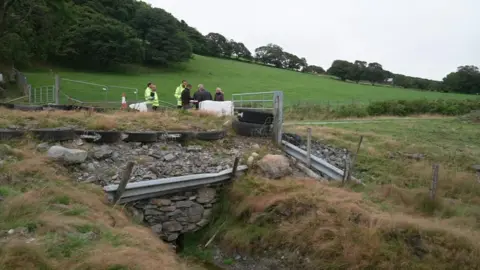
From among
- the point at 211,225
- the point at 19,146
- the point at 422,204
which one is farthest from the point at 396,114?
the point at 19,146

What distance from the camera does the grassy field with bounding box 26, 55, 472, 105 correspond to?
38.5 m

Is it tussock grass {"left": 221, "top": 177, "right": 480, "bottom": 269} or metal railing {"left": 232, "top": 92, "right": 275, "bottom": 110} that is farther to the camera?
metal railing {"left": 232, "top": 92, "right": 275, "bottom": 110}

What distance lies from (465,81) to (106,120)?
80306 mm

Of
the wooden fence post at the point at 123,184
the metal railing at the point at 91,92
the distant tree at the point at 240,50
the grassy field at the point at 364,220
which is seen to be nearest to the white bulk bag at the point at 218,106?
the grassy field at the point at 364,220

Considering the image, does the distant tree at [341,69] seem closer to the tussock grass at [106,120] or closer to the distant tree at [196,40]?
the distant tree at [196,40]

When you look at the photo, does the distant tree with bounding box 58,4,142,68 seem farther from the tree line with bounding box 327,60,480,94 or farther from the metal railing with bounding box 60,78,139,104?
the tree line with bounding box 327,60,480,94

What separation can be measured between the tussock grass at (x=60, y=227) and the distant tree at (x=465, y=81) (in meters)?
80.3

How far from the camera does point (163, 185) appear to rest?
8.32 meters

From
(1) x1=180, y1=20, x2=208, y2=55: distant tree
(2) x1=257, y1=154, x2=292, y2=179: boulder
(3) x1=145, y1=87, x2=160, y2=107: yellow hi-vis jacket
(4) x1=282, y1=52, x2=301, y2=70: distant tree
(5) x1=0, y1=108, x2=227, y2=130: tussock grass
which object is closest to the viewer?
(5) x1=0, y1=108, x2=227, y2=130: tussock grass

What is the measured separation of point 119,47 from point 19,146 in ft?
155

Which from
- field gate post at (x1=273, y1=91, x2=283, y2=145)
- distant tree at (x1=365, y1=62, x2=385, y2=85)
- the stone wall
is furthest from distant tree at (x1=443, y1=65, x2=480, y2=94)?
the stone wall

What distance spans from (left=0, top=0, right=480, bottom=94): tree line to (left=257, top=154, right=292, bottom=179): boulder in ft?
70.1

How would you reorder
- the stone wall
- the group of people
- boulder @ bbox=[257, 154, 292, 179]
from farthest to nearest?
the group of people, boulder @ bbox=[257, 154, 292, 179], the stone wall

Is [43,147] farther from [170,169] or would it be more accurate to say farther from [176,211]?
[176,211]
